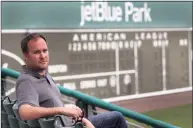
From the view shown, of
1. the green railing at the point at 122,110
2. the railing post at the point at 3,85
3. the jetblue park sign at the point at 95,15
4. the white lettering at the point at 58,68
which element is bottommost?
the green railing at the point at 122,110

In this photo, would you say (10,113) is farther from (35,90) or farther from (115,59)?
(115,59)

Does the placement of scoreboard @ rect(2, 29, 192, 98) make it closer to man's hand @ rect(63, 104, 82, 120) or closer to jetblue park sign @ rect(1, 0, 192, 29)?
jetblue park sign @ rect(1, 0, 192, 29)

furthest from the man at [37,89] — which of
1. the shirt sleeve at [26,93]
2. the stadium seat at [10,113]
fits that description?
the stadium seat at [10,113]

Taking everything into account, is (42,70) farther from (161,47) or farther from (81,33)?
(161,47)

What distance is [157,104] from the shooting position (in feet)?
22.6

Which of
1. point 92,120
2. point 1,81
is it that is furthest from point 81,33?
point 92,120

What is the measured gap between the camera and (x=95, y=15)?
6000 mm

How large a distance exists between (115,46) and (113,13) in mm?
484

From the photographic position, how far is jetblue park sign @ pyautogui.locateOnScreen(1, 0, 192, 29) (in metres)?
5.31

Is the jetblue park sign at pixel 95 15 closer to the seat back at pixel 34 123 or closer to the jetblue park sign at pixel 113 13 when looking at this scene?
the jetblue park sign at pixel 113 13

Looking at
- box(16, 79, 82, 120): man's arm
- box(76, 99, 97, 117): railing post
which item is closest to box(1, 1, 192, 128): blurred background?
box(76, 99, 97, 117): railing post

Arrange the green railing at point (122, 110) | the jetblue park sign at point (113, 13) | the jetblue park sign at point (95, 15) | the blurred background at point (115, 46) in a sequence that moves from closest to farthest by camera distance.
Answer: the green railing at point (122, 110), the jetblue park sign at point (95, 15), the blurred background at point (115, 46), the jetblue park sign at point (113, 13)

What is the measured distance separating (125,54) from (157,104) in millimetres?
1089

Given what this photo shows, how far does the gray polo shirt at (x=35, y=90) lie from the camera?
196cm
